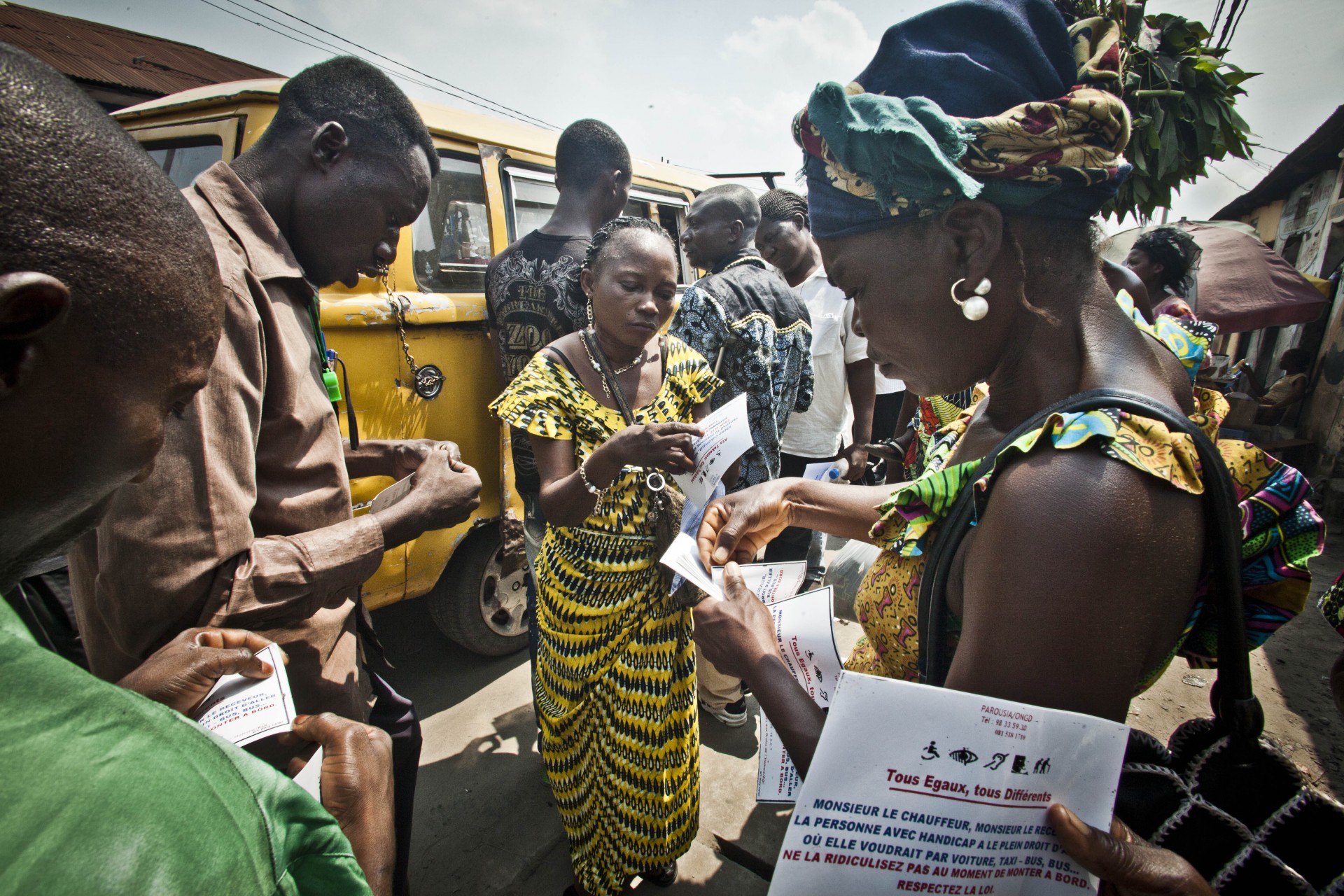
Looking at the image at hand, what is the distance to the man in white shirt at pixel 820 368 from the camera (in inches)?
141

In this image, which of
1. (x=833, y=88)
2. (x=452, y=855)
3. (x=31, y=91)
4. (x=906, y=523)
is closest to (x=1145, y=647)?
(x=906, y=523)

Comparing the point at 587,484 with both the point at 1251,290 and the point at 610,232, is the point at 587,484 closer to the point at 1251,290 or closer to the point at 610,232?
the point at 610,232

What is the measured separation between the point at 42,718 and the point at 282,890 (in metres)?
0.25

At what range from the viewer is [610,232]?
221cm

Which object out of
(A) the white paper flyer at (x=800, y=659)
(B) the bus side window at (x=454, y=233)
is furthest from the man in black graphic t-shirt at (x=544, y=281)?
(A) the white paper flyer at (x=800, y=659)

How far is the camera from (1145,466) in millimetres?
823

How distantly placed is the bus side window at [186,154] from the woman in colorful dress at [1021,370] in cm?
260

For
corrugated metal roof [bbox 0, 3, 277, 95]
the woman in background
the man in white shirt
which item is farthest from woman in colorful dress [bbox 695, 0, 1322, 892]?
corrugated metal roof [bbox 0, 3, 277, 95]

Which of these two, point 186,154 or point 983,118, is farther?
point 186,154

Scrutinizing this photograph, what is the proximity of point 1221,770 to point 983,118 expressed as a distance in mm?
1124

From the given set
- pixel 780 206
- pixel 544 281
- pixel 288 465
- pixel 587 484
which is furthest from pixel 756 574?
pixel 780 206

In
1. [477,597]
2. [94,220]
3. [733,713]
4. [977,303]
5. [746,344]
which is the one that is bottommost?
[733,713]

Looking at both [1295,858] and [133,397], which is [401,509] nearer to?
[133,397]

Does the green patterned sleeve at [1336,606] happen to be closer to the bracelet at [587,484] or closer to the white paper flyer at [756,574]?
the white paper flyer at [756,574]
